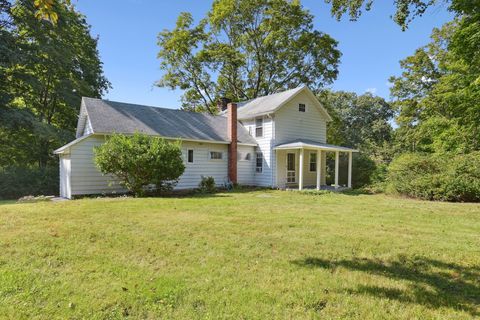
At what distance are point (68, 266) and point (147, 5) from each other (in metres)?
14.9

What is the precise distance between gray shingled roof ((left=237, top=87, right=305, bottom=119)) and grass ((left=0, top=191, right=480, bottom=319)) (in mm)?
11076

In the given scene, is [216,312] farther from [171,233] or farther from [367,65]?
[367,65]

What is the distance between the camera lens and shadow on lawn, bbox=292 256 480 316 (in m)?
3.59

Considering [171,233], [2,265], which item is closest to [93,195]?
[171,233]

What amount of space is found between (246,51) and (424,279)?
95.1 ft

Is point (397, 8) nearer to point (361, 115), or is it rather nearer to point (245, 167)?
point (245, 167)

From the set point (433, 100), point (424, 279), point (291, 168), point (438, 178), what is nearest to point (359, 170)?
point (291, 168)

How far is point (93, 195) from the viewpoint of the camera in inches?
538

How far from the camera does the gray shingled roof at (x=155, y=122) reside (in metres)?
14.8

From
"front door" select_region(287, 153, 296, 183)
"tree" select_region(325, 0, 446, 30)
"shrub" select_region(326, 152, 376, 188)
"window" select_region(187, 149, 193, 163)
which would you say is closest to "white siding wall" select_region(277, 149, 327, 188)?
"front door" select_region(287, 153, 296, 183)

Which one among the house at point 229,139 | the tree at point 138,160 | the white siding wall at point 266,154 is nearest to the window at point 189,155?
the house at point 229,139

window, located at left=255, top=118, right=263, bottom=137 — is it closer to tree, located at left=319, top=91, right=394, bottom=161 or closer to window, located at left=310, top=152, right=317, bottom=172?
window, located at left=310, top=152, right=317, bottom=172

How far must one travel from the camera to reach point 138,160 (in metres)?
12.4

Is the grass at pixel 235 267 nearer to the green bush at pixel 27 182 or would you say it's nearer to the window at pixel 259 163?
the green bush at pixel 27 182
